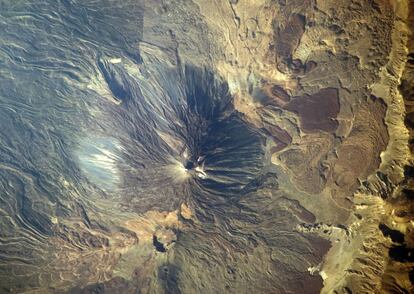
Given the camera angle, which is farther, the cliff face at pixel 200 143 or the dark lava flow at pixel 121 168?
the dark lava flow at pixel 121 168

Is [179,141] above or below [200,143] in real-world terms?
below

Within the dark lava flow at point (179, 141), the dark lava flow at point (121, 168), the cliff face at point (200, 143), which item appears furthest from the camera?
the dark lava flow at point (179, 141)

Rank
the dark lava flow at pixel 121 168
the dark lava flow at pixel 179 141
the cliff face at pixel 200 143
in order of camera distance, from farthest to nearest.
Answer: the dark lava flow at pixel 179 141
the dark lava flow at pixel 121 168
the cliff face at pixel 200 143

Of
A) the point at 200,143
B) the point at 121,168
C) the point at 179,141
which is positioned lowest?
the point at 121,168

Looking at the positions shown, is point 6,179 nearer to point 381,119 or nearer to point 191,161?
point 191,161

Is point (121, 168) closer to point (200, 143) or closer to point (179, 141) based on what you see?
point (179, 141)

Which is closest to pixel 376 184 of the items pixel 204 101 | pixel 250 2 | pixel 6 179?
pixel 204 101

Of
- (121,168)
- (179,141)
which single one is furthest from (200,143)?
(121,168)

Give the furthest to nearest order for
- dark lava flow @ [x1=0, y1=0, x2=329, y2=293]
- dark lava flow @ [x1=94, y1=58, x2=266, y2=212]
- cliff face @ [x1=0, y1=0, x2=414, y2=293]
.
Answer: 1. dark lava flow @ [x1=94, y1=58, x2=266, y2=212]
2. dark lava flow @ [x1=0, y1=0, x2=329, y2=293]
3. cliff face @ [x1=0, y1=0, x2=414, y2=293]
